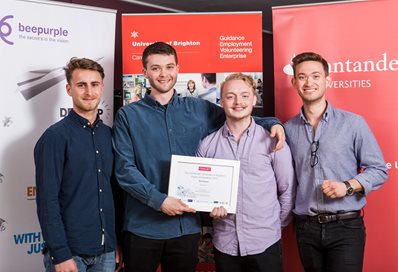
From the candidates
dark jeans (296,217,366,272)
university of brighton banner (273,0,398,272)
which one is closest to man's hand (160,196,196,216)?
dark jeans (296,217,366,272)

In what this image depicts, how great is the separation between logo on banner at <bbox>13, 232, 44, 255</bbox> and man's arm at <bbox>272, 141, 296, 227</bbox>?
71.9 inches

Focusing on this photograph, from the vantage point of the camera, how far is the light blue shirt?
2.21 m

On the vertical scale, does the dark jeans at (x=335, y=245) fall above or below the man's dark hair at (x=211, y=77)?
below

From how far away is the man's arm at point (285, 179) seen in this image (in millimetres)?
2256

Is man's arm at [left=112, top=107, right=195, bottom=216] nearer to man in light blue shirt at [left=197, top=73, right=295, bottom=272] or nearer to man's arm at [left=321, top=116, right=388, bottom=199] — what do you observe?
man in light blue shirt at [left=197, top=73, right=295, bottom=272]

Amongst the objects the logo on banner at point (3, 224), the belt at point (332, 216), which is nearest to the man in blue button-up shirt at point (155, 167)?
the belt at point (332, 216)

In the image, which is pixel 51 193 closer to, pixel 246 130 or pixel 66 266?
pixel 66 266

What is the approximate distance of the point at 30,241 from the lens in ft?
9.67

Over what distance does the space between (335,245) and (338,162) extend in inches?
18.1

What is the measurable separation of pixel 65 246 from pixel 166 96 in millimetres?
986

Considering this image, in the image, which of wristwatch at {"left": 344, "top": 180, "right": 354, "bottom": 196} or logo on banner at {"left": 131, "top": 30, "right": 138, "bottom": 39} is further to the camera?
logo on banner at {"left": 131, "top": 30, "right": 138, "bottom": 39}

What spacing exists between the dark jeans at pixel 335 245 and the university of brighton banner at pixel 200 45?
1316 mm

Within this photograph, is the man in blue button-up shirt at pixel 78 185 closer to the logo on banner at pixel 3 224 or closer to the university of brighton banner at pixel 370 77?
the logo on banner at pixel 3 224

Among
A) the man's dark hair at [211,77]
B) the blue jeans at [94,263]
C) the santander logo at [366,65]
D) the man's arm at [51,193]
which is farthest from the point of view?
the man's dark hair at [211,77]
